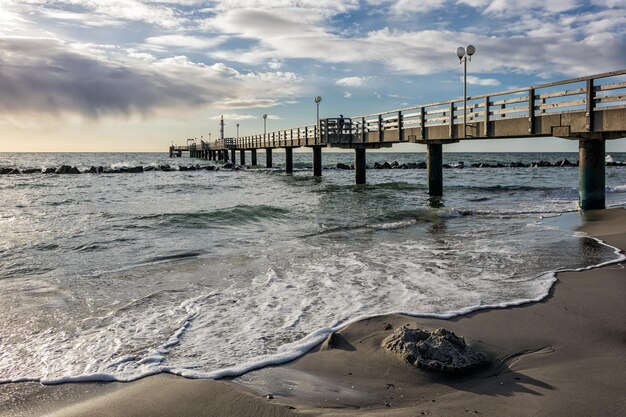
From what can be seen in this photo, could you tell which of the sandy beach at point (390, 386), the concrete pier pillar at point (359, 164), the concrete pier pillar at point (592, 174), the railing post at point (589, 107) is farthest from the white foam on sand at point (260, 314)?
the concrete pier pillar at point (359, 164)

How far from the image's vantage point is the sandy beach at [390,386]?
11.0ft

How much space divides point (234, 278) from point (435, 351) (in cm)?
412

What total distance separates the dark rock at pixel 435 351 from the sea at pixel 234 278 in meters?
0.90

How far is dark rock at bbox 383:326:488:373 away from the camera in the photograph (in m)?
3.81

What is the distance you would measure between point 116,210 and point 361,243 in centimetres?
1033

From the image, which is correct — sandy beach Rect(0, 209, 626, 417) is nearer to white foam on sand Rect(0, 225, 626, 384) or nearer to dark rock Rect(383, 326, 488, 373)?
dark rock Rect(383, 326, 488, 373)

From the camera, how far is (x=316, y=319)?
5445mm

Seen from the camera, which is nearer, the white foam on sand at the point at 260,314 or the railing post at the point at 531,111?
the white foam on sand at the point at 260,314

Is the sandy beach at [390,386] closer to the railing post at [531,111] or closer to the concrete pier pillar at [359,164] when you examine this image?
the railing post at [531,111]

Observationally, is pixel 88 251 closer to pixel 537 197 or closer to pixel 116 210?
pixel 116 210

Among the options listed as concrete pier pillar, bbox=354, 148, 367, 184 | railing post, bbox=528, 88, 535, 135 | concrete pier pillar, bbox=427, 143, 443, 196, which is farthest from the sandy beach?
concrete pier pillar, bbox=354, 148, 367, 184

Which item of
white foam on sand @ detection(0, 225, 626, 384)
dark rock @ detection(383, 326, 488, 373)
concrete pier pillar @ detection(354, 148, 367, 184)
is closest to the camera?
dark rock @ detection(383, 326, 488, 373)

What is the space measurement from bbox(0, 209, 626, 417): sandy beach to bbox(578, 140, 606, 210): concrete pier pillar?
9.58 metres

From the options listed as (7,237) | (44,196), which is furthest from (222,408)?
(44,196)
